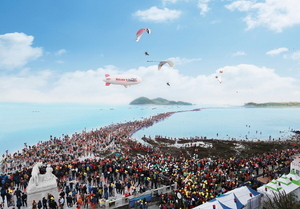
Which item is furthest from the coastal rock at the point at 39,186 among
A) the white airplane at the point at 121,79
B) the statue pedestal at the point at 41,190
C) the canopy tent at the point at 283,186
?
the white airplane at the point at 121,79

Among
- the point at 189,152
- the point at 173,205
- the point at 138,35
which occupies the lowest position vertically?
the point at 189,152

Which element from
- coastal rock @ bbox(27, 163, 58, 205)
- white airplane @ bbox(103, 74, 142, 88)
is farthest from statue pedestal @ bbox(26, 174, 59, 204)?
white airplane @ bbox(103, 74, 142, 88)

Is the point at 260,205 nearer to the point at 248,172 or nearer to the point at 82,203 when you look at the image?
the point at 248,172

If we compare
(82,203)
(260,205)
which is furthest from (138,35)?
(260,205)

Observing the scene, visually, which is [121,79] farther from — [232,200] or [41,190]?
[232,200]

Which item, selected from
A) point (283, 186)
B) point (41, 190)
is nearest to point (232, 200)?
point (283, 186)

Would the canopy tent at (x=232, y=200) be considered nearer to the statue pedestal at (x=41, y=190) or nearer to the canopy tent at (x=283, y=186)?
the canopy tent at (x=283, y=186)

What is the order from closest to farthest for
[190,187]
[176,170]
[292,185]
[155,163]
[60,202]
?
[60,202] < [292,185] < [190,187] < [176,170] < [155,163]
